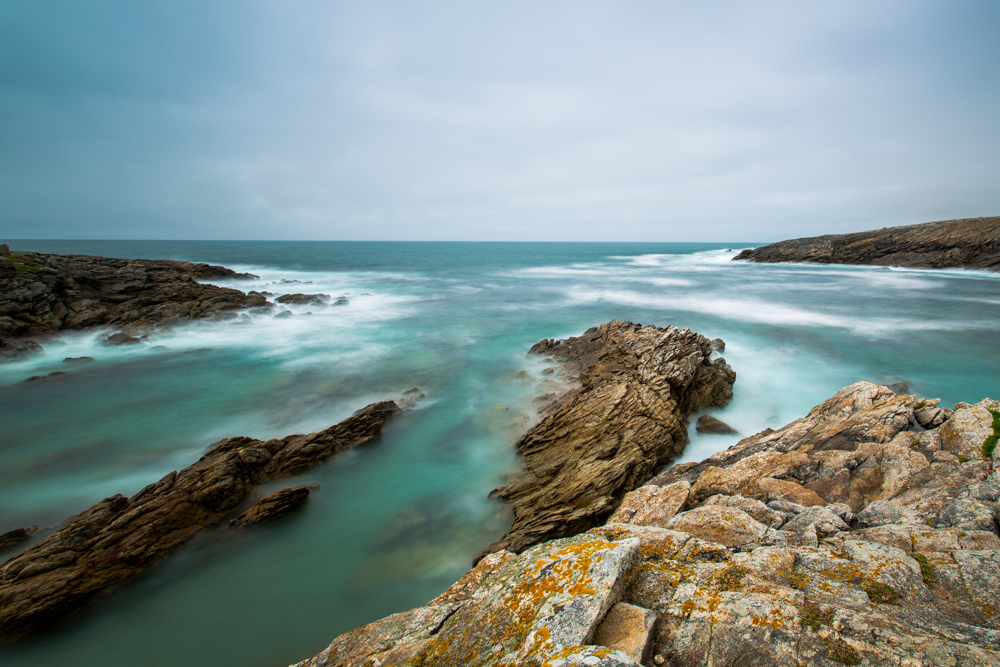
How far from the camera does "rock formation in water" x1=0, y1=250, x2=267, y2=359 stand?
19234mm

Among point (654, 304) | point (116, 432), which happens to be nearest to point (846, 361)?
point (654, 304)

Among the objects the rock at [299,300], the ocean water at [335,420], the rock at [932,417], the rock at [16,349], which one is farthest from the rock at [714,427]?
the rock at [299,300]

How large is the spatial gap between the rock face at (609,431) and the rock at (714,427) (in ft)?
2.28

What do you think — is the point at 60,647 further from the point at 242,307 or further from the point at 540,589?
the point at 242,307

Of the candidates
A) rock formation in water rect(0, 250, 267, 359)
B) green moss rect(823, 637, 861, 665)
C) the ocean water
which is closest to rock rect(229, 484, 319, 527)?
the ocean water

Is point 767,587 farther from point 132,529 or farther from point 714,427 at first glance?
point 132,529

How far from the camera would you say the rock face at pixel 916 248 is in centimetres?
4847

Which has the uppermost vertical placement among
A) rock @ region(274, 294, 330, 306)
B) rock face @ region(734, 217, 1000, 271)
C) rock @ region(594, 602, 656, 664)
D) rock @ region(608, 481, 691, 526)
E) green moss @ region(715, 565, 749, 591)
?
rock face @ region(734, 217, 1000, 271)

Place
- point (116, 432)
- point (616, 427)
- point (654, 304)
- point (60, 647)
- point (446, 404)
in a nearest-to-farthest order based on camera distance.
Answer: point (60, 647) → point (616, 427) → point (116, 432) → point (446, 404) → point (654, 304)

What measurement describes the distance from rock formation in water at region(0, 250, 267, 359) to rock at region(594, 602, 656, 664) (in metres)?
25.3

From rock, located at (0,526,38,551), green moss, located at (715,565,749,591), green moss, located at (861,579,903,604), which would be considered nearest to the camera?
green moss, located at (861,579,903,604)

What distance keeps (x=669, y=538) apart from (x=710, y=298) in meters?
34.4

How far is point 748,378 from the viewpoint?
14539mm

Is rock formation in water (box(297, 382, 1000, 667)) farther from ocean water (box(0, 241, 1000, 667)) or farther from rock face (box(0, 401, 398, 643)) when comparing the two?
rock face (box(0, 401, 398, 643))
